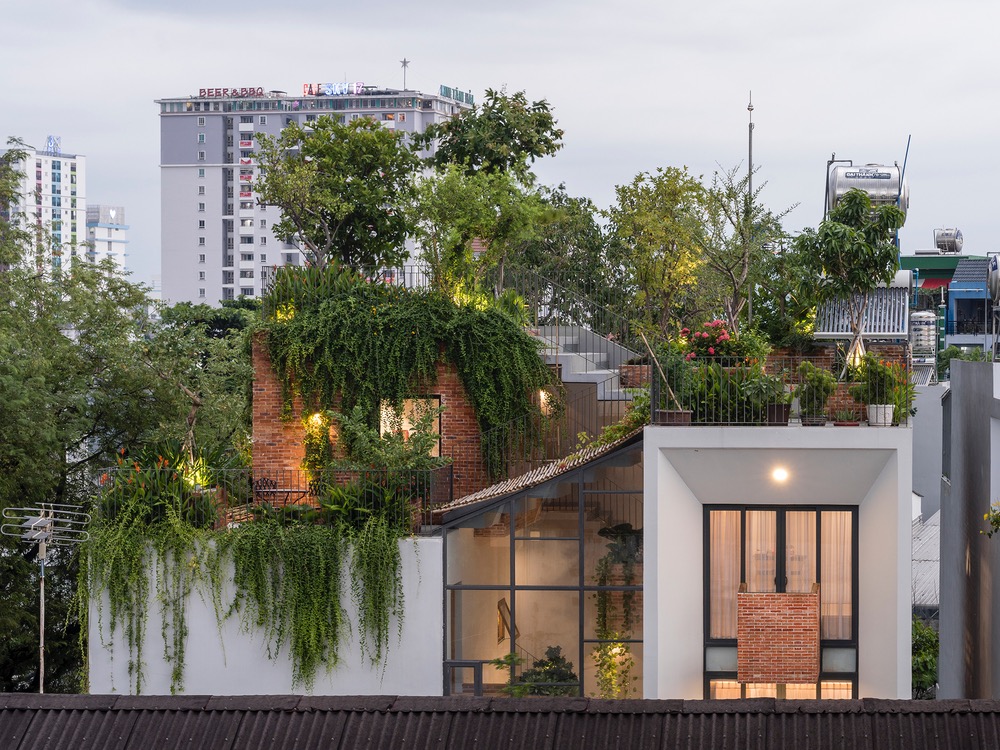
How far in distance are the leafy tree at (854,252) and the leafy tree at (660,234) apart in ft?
17.9

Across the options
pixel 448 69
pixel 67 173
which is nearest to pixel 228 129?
pixel 448 69

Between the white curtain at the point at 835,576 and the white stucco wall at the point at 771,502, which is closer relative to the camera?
the white stucco wall at the point at 771,502

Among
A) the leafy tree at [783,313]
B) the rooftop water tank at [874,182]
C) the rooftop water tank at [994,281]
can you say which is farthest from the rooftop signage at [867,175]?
the rooftop water tank at [994,281]

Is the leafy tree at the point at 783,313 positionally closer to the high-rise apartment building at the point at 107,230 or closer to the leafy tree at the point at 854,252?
the leafy tree at the point at 854,252

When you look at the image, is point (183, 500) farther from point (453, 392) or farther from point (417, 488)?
point (453, 392)

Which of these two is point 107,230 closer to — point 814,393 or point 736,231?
point 736,231

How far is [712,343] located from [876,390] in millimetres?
1974

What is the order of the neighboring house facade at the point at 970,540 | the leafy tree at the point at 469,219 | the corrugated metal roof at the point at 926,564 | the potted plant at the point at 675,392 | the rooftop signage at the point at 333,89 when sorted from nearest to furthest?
1. the potted plant at the point at 675,392
2. the neighboring house facade at the point at 970,540
3. the leafy tree at the point at 469,219
4. the corrugated metal roof at the point at 926,564
5. the rooftop signage at the point at 333,89

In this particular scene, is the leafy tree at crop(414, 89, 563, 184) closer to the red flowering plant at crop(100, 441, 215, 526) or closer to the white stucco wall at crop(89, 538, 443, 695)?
the red flowering plant at crop(100, 441, 215, 526)

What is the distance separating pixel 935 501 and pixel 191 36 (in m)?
85.5

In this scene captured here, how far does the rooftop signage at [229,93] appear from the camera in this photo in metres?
108

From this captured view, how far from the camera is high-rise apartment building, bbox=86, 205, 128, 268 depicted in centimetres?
17600

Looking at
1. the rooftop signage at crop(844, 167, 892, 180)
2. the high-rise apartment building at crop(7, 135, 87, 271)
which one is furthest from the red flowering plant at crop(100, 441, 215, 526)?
the high-rise apartment building at crop(7, 135, 87, 271)

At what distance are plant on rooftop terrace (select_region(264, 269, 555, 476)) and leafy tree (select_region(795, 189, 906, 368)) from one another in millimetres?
4484
